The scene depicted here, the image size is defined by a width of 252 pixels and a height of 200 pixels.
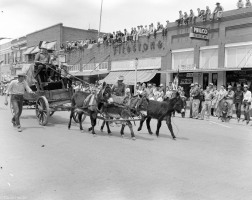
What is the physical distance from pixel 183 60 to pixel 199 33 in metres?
3.15

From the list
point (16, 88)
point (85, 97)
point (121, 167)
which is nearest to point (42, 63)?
point (16, 88)

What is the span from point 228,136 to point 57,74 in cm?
699

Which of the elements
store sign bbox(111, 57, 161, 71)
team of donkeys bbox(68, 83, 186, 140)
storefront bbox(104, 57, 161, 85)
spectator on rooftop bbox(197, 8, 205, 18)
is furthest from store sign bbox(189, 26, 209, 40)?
team of donkeys bbox(68, 83, 186, 140)

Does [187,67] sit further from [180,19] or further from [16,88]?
[16,88]

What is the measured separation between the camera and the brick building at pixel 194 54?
77.4ft

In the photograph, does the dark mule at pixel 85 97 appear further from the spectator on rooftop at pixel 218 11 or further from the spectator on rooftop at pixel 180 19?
the spectator on rooftop at pixel 180 19

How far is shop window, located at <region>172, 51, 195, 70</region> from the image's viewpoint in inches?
1072

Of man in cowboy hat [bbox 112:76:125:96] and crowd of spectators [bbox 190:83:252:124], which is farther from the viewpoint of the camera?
crowd of spectators [bbox 190:83:252:124]

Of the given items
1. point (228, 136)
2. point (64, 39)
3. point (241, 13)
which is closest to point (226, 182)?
point (228, 136)

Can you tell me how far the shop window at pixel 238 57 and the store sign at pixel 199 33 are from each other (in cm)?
197

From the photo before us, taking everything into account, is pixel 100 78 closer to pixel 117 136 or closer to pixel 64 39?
pixel 64 39

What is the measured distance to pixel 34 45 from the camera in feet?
178

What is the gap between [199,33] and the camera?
2538cm

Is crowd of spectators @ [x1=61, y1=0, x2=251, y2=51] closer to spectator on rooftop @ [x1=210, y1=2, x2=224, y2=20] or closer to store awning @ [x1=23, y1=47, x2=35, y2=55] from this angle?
spectator on rooftop @ [x1=210, y1=2, x2=224, y2=20]
